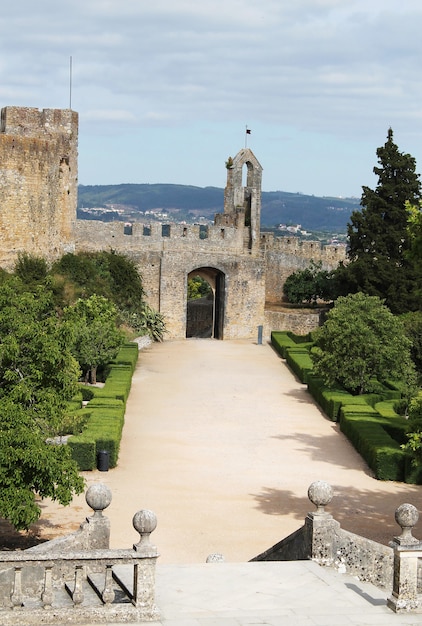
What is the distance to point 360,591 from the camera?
15.2 m

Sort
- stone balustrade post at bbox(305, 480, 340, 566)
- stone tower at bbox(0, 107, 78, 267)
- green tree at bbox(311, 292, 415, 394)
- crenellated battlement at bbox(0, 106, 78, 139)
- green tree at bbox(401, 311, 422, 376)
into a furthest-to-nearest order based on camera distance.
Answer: crenellated battlement at bbox(0, 106, 78, 139), stone tower at bbox(0, 107, 78, 267), green tree at bbox(401, 311, 422, 376), green tree at bbox(311, 292, 415, 394), stone balustrade post at bbox(305, 480, 340, 566)

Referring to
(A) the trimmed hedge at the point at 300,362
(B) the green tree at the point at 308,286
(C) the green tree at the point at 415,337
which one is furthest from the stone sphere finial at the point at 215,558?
(B) the green tree at the point at 308,286

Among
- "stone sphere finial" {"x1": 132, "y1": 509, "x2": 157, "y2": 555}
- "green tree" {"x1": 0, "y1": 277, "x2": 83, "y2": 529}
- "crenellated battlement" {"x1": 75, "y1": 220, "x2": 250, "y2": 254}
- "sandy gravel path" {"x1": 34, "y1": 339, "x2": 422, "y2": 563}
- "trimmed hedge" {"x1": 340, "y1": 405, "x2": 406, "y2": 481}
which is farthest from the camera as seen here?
"crenellated battlement" {"x1": 75, "y1": 220, "x2": 250, "y2": 254}

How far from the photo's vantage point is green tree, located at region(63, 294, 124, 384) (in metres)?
34.8

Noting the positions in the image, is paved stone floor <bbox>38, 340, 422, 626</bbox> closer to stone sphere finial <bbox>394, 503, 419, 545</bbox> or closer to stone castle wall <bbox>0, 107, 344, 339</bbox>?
stone sphere finial <bbox>394, 503, 419, 545</bbox>

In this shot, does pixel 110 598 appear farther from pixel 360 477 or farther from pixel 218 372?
pixel 218 372

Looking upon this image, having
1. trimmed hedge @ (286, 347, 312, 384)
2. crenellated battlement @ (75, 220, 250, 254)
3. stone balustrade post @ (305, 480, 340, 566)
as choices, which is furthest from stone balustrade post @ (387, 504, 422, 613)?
crenellated battlement @ (75, 220, 250, 254)

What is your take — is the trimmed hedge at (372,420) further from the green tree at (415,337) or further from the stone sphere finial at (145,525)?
the stone sphere finial at (145,525)

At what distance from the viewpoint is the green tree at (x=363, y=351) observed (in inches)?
1334

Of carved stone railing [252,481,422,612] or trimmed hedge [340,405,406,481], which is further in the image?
trimmed hedge [340,405,406,481]

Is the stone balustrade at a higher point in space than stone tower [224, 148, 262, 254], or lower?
lower

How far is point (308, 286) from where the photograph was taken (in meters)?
53.1

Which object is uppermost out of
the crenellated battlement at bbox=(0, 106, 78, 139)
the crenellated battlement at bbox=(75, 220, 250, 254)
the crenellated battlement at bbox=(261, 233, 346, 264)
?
the crenellated battlement at bbox=(0, 106, 78, 139)

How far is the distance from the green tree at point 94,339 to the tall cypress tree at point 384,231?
12.8 meters
